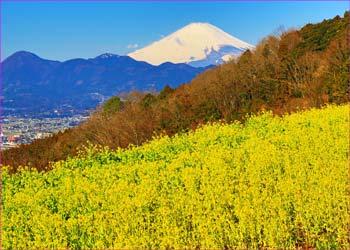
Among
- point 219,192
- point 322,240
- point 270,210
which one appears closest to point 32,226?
point 219,192

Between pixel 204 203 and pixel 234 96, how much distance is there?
191 feet

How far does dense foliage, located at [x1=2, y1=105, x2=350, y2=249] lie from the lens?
6.35 m

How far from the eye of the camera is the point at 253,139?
1274cm

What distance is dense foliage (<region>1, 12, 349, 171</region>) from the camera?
53938 millimetres

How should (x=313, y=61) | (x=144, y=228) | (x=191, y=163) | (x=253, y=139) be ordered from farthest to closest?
(x=313, y=61)
(x=253, y=139)
(x=191, y=163)
(x=144, y=228)

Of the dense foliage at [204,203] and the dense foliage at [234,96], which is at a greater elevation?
the dense foliage at [234,96]

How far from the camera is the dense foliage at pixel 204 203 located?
635 cm

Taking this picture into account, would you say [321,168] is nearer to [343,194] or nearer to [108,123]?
[343,194]

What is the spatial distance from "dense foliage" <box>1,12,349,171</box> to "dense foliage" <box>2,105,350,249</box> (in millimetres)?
39312

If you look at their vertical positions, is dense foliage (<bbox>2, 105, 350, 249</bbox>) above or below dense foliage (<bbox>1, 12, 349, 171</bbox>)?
below

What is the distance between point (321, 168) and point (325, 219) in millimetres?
1742

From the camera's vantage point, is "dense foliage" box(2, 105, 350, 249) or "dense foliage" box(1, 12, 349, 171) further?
"dense foliage" box(1, 12, 349, 171)

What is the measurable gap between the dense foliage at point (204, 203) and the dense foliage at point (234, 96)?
129ft

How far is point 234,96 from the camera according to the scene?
6488cm
